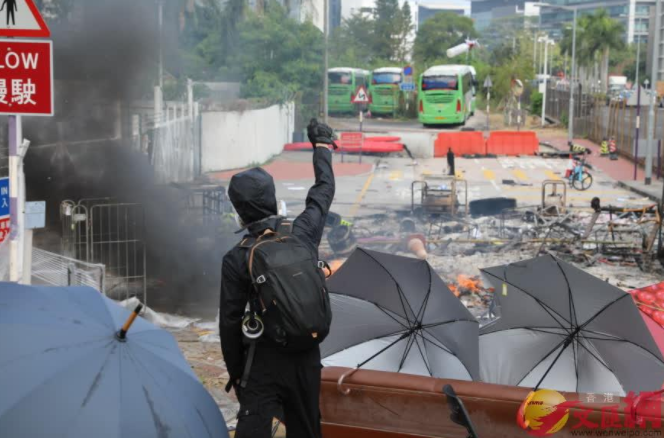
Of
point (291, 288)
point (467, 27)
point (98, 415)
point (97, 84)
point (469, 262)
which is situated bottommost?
point (469, 262)

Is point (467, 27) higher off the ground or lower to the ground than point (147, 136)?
higher

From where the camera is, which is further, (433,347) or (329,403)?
(433,347)

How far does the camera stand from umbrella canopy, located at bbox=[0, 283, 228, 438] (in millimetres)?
2631

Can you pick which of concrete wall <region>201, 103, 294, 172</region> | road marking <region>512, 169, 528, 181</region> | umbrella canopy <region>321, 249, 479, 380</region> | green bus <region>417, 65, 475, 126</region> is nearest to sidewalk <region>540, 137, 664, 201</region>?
road marking <region>512, 169, 528, 181</region>

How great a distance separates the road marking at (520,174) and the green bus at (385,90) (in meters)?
21.6

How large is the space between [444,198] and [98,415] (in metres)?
13.8

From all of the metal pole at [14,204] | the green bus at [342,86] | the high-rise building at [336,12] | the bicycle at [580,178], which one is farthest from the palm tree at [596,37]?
the metal pole at [14,204]

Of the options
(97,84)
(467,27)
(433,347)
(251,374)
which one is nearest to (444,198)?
(97,84)

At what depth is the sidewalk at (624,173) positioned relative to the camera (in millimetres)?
21206

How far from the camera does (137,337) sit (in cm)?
307

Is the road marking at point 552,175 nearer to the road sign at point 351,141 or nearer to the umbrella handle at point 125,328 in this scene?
the road sign at point 351,141

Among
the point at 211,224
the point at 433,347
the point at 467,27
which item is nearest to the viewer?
the point at 433,347

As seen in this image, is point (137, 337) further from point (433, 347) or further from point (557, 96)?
point (557, 96)

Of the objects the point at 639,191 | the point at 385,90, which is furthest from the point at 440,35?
the point at 639,191
